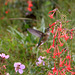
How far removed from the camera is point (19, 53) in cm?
282

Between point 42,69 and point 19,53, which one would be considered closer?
point 42,69

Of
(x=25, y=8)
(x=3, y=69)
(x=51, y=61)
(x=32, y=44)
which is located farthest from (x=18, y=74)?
(x=25, y=8)

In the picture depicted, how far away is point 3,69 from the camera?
6.40 ft

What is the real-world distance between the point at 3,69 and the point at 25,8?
3.94 m

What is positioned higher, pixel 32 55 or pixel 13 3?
pixel 13 3

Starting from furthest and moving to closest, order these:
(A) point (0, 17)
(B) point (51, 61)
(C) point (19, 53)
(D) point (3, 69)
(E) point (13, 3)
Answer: (E) point (13, 3), (A) point (0, 17), (C) point (19, 53), (B) point (51, 61), (D) point (3, 69)

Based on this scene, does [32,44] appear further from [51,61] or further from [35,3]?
[35,3]

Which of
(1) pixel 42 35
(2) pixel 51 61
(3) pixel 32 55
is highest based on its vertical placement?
(1) pixel 42 35

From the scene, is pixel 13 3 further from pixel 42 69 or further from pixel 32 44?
pixel 42 69

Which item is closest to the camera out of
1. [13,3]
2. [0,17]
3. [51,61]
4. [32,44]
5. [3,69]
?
[3,69]

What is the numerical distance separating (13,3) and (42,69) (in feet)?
13.5

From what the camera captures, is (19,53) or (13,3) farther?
(13,3)

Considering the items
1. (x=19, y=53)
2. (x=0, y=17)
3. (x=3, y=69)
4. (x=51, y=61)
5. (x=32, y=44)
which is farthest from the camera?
(x=0, y=17)

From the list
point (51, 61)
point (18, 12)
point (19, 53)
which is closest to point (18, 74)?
point (51, 61)
